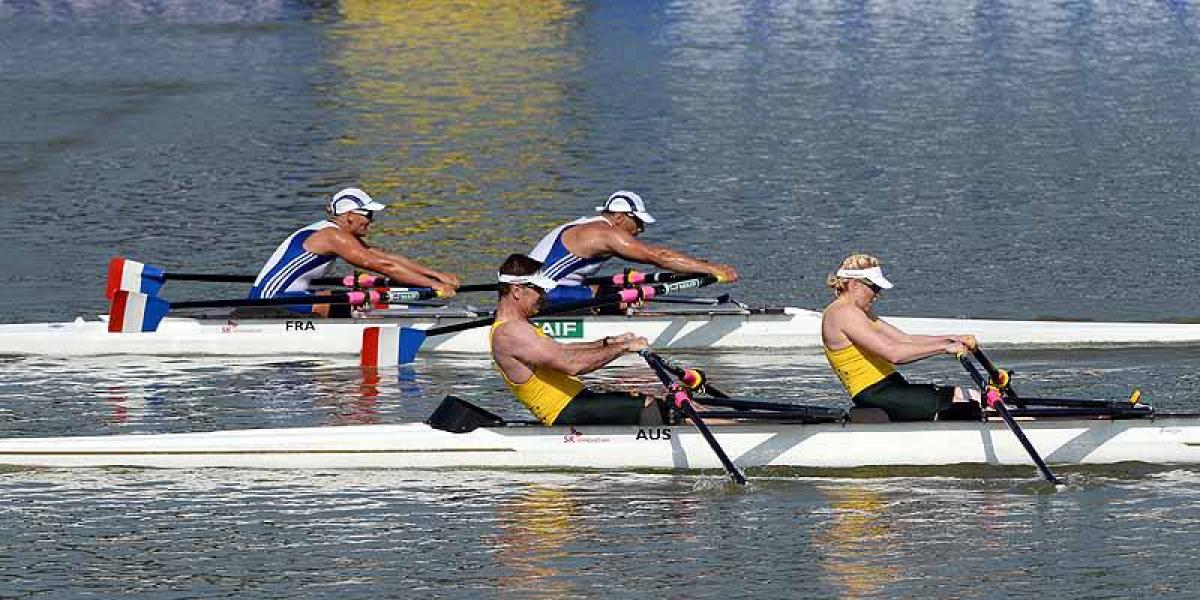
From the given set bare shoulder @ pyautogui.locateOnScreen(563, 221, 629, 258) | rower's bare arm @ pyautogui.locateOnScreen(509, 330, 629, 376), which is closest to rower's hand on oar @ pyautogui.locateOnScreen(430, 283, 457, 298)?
bare shoulder @ pyautogui.locateOnScreen(563, 221, 629, 258)

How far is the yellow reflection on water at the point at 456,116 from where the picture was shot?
33.8m

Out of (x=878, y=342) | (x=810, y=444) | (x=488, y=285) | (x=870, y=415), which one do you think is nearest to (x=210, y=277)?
(x=488, y=285)

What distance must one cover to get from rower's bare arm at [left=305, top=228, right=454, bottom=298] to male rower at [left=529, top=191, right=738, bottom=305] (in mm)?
1165

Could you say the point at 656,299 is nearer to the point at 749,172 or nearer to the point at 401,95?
the point at 749,172

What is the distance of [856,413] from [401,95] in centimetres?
3356

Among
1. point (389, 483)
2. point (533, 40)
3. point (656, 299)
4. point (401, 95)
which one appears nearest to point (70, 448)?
point (389, 483)

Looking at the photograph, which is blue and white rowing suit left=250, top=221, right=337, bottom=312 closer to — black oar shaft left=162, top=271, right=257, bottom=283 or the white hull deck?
black oar shaft left=162, top=271, right=257, bottom=283

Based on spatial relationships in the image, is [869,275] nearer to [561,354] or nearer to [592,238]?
[561,354]

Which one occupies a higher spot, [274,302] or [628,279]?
[628,279]

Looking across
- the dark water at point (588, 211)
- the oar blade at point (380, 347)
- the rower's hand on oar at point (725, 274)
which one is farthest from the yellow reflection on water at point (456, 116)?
the rower's hand on oar at point (725, 274)

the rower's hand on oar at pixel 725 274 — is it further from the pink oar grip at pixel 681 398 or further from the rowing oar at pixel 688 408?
the pink oar grip at pixel 681 398

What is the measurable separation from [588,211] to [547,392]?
17.6 metres

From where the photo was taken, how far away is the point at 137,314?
24359mm

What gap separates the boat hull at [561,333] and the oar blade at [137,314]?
8cm
